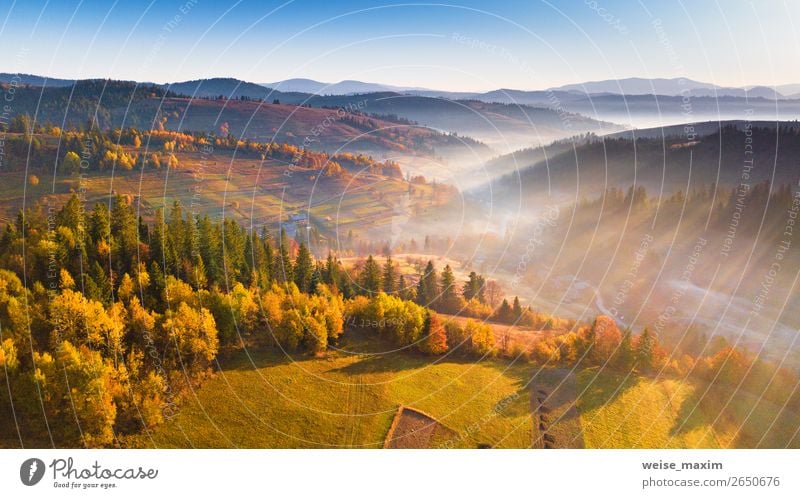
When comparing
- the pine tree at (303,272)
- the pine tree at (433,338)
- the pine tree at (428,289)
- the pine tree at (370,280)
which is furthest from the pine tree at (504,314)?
the pine tree at (303,272)

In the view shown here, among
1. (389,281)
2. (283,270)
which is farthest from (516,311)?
(283,270)

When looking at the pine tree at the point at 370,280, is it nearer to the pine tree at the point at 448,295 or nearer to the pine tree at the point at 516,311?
the pine tree at the point at 448,295

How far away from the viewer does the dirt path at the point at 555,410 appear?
882 inches

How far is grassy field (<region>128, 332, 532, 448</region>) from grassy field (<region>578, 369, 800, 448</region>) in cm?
380

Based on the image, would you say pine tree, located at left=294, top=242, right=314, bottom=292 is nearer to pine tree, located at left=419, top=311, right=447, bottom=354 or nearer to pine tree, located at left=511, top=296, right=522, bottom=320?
pine tree, located at left=419, top=311, right=447, bottom=354

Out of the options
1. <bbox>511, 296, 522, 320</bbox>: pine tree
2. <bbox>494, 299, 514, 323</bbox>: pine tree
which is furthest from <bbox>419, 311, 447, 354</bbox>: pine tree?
<bbox>511, 296, 522, 320</bbox>: pine tree

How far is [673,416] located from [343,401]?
17.0 m

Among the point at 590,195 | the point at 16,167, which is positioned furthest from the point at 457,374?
the point at 590,195

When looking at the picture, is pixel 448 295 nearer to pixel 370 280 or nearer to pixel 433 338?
pixel 370 280

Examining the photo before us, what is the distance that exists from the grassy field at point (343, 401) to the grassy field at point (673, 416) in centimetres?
380

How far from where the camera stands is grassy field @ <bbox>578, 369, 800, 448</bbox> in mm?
23359

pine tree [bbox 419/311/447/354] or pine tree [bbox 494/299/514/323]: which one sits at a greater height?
pine tree [bbox 419/311/447/354]

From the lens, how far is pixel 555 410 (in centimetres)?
2477
